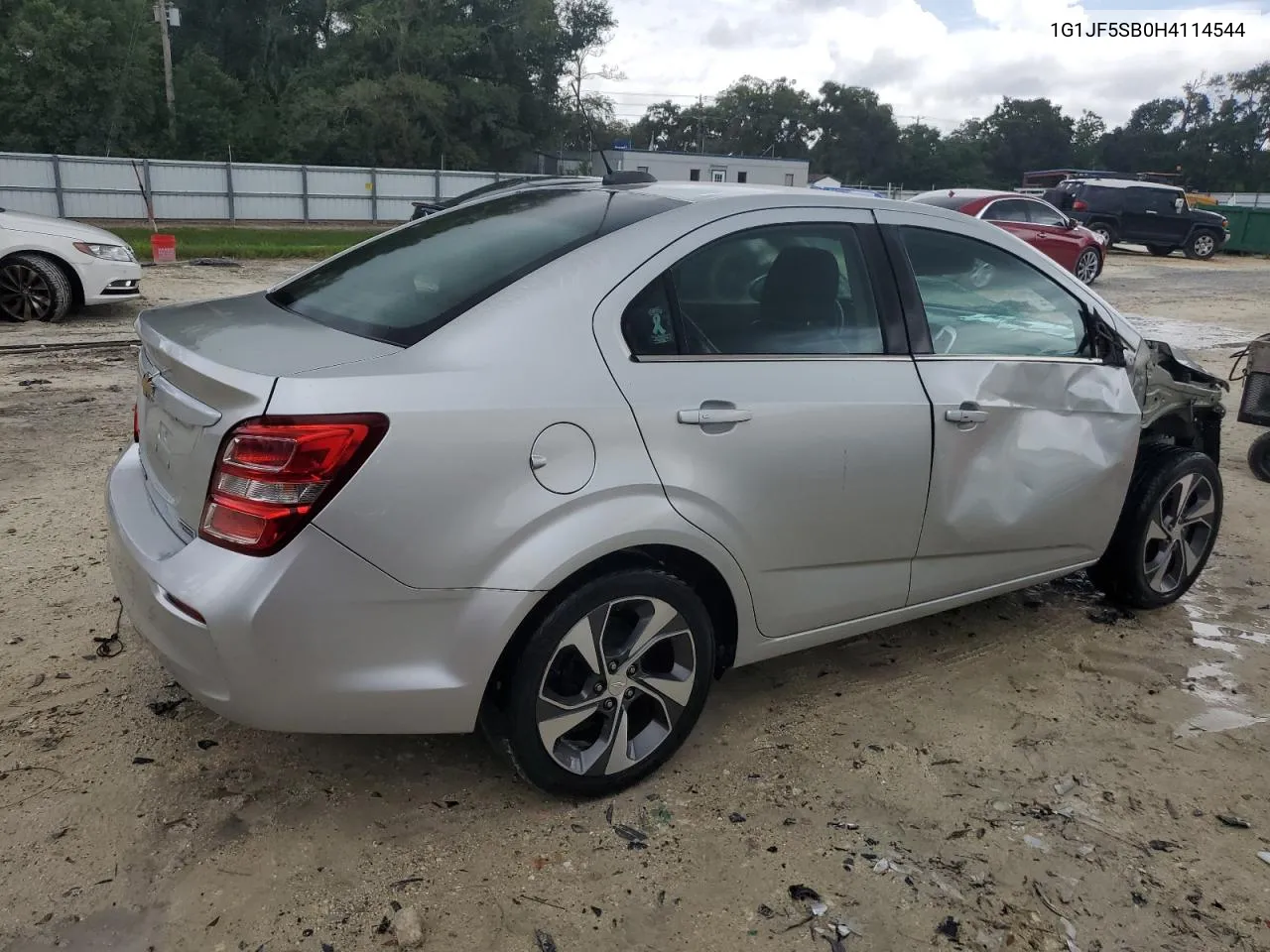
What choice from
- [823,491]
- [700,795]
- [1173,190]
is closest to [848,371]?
[823,491]

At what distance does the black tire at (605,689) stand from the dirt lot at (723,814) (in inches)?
5.5

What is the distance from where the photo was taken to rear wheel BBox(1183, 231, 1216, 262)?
91.7 ft

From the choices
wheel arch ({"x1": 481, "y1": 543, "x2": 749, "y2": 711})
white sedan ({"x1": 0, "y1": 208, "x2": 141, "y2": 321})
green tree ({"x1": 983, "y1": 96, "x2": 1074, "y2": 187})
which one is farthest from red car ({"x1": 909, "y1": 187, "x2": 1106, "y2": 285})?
green tree ({"x1": 983, "y1": 96, "x2": 1074, "y2": 187})

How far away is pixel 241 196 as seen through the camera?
101 ft

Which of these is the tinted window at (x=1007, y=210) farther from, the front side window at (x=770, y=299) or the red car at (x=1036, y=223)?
the front side window at (x=770, y=299)

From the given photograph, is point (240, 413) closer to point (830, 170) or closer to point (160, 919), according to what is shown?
point (160, 919)

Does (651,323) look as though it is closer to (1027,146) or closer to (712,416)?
(712,416)

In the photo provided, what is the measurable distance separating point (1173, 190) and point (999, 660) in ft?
92.6

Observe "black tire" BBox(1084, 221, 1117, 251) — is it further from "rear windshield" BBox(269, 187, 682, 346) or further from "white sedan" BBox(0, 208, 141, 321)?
"rear windshield" BBox(269, 187, 682, 346)

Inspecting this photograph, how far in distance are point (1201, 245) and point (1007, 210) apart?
1436 centimetres

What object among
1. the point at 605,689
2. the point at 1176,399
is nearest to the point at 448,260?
the point at 605,689

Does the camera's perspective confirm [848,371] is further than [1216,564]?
No

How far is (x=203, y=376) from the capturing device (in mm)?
2482

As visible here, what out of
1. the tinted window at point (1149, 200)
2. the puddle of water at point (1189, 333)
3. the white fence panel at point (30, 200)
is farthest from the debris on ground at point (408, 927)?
the tinted window at point (1149, 200)
